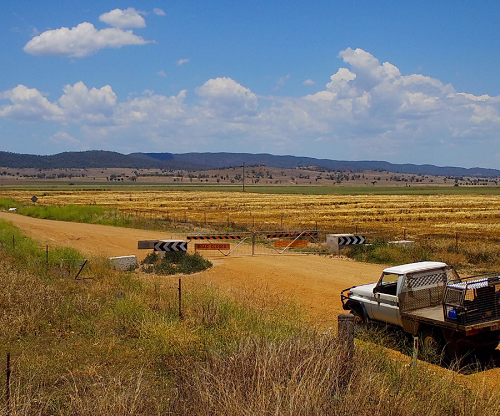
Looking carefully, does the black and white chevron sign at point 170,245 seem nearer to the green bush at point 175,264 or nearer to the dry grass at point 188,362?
the green bush at point 175,264

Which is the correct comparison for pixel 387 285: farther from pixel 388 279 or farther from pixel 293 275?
pixel 293 275

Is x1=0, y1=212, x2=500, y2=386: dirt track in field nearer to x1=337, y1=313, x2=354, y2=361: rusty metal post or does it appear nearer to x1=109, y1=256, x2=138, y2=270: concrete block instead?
x1=109, y1=256, x2=138, y2=270: concrete block

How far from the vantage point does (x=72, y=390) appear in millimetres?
6023

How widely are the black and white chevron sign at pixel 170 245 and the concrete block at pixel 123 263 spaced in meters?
1.21

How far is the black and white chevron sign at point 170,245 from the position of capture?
68.4 ft

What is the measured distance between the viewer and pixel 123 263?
771 inches

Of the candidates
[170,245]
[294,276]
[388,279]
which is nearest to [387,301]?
[388,279]

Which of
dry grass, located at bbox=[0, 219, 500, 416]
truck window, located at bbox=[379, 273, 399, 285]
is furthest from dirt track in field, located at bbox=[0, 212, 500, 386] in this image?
dry grass, located at bbox=[0, 219, 500, 416]

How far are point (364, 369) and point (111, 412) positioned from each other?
8.84 ft

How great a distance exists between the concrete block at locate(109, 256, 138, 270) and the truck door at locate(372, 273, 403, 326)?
11.0 meters

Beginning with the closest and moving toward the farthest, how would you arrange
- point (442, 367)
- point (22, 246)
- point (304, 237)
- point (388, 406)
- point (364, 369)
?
1. point (388, 406)
2. point (364, 369)
3. point (442, 367)
4. point (22, 246)
5. point (304, 237)

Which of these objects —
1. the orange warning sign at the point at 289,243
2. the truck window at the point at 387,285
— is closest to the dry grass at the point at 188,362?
the truck window at the point at 387,285

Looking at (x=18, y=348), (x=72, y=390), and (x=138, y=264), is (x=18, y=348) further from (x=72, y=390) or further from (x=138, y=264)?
(x=138, y=264)

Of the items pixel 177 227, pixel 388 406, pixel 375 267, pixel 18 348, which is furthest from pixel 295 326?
pixel 177 227
